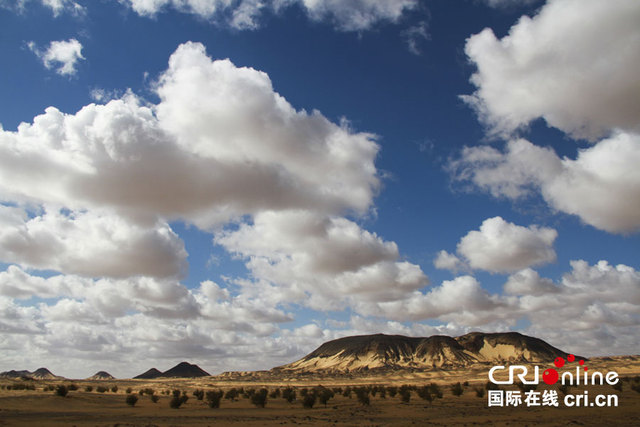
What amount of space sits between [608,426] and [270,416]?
64.9 ft

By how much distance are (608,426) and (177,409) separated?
95.9ft

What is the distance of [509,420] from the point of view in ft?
85.4

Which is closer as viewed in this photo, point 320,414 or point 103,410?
point 320,414

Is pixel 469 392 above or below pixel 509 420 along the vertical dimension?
below

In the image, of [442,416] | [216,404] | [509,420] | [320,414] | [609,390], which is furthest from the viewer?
[609,390]

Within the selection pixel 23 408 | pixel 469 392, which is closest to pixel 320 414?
pixel 23 408

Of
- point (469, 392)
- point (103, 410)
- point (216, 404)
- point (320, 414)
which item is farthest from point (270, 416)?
point (469, 392)

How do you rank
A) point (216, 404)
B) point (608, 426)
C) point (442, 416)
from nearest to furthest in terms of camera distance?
1. point (608, 426)
2. point (442, 416)
3. point (216, 404)

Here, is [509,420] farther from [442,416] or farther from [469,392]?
[469,392]

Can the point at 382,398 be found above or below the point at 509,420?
below

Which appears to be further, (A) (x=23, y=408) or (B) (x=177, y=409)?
(B) (x=177, y=409)

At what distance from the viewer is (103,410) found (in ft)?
110

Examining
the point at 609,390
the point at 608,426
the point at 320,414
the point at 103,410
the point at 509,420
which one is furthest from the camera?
the point at 609,390

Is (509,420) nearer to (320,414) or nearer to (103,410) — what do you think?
(320,414)
